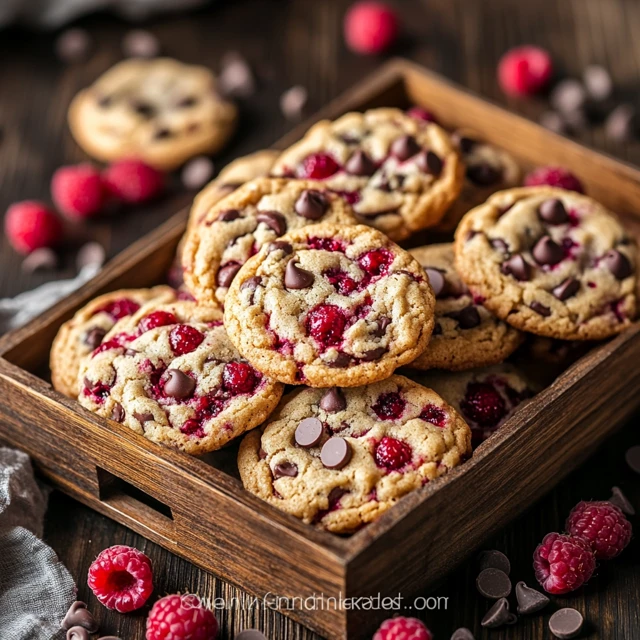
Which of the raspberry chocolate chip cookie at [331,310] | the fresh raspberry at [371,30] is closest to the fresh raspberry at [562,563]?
the raspberry chocolate chip cookie at [331,310]

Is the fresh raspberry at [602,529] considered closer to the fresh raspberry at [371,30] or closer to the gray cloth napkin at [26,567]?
the gray cloth napkin at [26,567]

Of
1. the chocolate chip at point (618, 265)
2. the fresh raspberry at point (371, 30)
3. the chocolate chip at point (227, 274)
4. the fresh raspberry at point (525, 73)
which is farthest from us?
the fresh raspberry at point (371, 30)

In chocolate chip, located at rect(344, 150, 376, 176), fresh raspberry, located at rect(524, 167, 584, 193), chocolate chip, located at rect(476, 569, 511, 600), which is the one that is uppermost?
chocolate chip, located at rect(344, 150, 376, 176)

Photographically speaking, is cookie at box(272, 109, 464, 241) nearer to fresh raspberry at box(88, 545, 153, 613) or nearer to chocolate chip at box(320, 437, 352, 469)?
chocolate chip at box(320, 437, 352, 469)

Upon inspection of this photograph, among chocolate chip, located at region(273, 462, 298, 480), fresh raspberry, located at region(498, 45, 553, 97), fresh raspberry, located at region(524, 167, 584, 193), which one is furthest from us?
fresh raspberry, located at region(498, 45, 553, 97)

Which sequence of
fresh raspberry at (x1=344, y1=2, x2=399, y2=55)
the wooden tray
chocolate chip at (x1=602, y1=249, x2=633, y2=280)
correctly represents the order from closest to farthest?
the wooden tray → chocolate chip at (x1=602, y1=249, x2=633, y2=280) → fresh raspberry at (x1=344, y1=2, x2=399, y2=55)

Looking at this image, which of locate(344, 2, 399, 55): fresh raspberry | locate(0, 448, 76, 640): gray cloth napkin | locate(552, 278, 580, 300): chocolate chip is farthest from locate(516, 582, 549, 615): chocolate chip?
locate(344, 2, 399, 55): fresh raspberry

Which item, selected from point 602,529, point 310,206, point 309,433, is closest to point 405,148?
point 310,206

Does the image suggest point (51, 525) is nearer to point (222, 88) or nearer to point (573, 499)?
point (573, 499)
